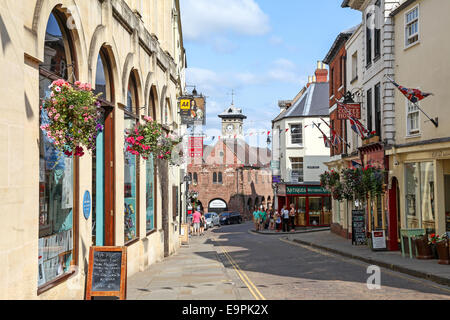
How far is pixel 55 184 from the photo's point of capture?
9.13 m

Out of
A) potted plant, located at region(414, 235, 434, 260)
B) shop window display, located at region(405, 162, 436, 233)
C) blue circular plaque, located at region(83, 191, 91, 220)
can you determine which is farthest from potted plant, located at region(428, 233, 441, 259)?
blue circular plaque, located at region(83, 191, 91, 220)

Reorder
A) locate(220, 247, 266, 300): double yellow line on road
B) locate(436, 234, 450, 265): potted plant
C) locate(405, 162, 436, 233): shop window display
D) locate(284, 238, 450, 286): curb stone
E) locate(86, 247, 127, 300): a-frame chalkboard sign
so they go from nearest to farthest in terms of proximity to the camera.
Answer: locate(86, 247, 127, 300): a-frame chalkboard sign
locate(220, 247, 266, 300): double yellow line on road
locate(284, 238, 450, 286): curb stone
locate(436, 234, 450, 265): potted plant
locate(405, 162, 436, 233): shop window display

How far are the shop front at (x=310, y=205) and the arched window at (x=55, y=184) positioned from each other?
35.7 m

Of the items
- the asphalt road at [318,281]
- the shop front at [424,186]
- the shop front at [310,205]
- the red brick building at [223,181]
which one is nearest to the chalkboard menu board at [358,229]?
the shop front at [424,186]

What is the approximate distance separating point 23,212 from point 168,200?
13992 millimetres

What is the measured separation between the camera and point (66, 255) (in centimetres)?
969

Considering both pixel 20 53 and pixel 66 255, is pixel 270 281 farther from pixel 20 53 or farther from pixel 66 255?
pixel 20 53

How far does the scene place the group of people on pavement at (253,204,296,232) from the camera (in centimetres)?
3962

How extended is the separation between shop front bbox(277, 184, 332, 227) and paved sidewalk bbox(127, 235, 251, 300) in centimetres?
2741

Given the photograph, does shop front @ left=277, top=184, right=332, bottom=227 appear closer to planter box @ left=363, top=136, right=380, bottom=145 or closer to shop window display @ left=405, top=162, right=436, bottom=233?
planter box @ left=363, top=136, right=380, bottom=145

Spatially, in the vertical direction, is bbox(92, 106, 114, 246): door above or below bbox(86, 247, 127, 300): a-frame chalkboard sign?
above

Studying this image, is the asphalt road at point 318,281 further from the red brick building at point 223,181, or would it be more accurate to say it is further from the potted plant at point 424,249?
the red brick building at point 223,181

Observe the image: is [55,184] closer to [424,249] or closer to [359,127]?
[424,249]
